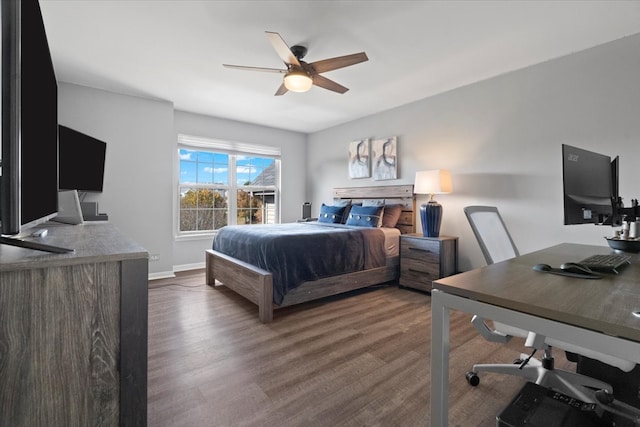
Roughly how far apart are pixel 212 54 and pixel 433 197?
2969 mm

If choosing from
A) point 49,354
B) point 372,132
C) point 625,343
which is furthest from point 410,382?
point 372,132

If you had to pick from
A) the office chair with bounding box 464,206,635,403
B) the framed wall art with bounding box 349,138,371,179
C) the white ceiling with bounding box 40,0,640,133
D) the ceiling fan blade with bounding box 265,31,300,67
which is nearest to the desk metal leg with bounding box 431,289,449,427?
the office chair with bounding box 464,206,635,403

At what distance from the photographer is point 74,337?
0.83 metres

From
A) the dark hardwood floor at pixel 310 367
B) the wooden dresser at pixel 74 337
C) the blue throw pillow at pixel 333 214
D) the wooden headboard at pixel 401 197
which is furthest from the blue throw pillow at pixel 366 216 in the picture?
the wooden dresser at pixel 74 337

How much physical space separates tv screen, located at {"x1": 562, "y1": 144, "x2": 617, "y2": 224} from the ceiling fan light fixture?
1908 millimetres

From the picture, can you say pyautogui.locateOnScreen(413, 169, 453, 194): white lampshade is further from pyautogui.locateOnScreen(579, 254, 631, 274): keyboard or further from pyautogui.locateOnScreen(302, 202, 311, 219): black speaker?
pyautogui.locateOnScreen(302, 202, 311, 219): black speaker

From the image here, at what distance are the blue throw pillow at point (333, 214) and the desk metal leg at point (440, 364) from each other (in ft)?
10.9

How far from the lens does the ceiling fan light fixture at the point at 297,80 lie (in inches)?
98.0

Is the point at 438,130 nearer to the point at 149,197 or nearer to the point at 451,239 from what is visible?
the point at 451,239

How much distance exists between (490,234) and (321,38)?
2019 millimetres

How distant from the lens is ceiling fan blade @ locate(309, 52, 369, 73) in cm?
223

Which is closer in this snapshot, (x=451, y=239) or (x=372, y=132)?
(x=451, y=239)

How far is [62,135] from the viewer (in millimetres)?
2223

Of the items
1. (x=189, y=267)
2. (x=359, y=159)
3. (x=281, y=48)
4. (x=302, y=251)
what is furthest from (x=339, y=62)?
(x=189, y=267)
